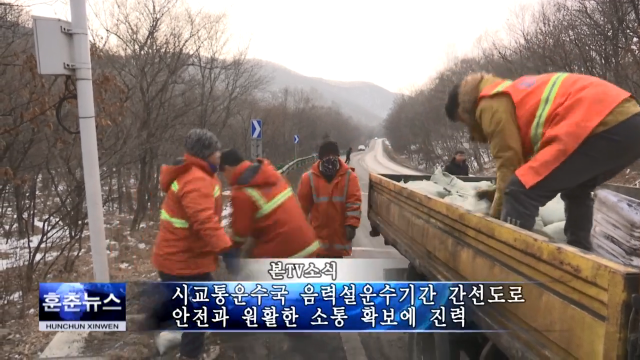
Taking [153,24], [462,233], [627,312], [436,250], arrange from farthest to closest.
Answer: [153,24]
[436,250]
[462,233]
[627,312]

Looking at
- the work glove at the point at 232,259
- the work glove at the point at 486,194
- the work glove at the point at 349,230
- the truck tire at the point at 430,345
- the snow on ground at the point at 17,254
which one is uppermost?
the work glove at the point at 486,194

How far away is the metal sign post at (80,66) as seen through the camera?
9.97 feet


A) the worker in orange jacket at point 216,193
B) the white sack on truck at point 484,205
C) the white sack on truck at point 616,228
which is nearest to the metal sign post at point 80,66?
the worker in orange jacket at point 216,193

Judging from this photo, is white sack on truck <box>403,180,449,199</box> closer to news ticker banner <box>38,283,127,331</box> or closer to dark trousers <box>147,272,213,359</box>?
dark trousers <box>147,272,213,359</box>

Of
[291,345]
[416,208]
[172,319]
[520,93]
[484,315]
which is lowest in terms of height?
[291,345]

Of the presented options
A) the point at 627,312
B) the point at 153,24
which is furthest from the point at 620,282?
the point at 153,24

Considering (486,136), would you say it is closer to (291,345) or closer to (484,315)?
(484,315)

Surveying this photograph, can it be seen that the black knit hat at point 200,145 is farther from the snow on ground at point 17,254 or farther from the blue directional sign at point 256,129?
the blue directional sign at point 256,129

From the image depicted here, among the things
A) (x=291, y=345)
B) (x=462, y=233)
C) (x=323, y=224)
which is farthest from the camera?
(x=323, y=224)

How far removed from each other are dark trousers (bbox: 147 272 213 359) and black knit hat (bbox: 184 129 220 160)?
0.88 meters

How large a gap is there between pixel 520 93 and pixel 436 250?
3.47 ft

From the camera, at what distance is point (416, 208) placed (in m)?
3.14

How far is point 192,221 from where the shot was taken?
297 cm

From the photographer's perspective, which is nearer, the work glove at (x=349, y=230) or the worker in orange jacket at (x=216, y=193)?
the worker in orange jacket at (x=216, y=193)
